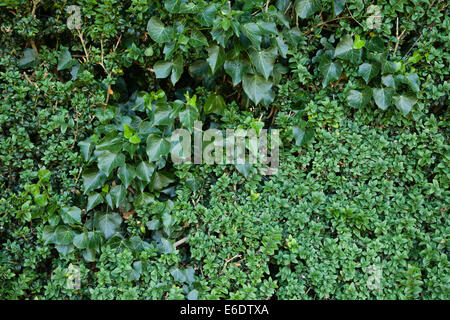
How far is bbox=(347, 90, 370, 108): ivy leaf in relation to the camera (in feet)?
6.15

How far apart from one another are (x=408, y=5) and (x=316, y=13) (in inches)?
19.1

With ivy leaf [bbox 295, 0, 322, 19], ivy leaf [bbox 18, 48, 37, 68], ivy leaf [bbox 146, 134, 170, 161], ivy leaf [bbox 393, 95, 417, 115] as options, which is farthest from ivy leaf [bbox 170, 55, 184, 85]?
ivy leaf [bbox 393, 95, 417, 115]

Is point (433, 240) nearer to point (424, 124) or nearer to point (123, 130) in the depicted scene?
point (424, 124)

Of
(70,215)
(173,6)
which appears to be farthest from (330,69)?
(70,215)

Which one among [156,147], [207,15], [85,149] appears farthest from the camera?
[85,149]

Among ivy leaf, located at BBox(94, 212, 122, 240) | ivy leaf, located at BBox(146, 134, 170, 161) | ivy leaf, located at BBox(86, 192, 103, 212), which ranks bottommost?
ivy leaf, located at BBox(94, 212, 122, 240)

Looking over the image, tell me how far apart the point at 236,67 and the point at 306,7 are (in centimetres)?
50

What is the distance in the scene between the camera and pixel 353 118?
1.98 m

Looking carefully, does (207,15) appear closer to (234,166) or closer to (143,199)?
(234,166)

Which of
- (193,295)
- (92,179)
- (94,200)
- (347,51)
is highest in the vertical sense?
(347,51)

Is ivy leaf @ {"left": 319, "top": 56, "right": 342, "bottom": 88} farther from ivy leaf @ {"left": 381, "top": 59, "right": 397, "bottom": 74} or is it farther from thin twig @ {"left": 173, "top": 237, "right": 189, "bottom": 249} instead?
thin twig @ {"left": 173, "top": 237, "right": 189, "bottom": 249}

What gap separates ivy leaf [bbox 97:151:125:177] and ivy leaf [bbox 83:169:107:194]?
0.12m

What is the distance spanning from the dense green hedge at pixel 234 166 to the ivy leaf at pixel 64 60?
0.01 metres

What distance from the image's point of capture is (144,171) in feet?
6.02
